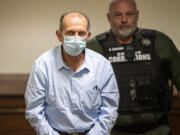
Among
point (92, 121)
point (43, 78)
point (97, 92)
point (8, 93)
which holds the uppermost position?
point (43, 78)

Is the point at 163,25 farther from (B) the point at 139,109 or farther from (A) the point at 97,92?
(A) the point at 97,92

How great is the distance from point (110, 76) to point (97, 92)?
119mm

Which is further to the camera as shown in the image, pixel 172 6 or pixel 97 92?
pixel 172 6

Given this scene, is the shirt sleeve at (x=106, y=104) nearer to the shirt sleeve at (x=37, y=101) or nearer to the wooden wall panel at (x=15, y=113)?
the shirt sleeve at (x=37, y=101)

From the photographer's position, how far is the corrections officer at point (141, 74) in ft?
6.30

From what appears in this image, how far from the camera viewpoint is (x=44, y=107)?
1.42 m

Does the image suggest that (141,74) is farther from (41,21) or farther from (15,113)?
(41,21)

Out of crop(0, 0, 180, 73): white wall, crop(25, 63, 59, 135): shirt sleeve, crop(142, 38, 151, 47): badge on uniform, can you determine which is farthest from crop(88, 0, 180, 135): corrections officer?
crop(0, 0, 180, 73): white wall

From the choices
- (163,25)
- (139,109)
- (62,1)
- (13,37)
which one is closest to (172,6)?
(163,25)

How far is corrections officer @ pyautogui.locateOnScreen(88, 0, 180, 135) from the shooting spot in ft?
6.30

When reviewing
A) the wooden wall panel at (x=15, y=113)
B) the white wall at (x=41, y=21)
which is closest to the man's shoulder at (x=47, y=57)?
the wooden wall panel at (x=15, y=113)

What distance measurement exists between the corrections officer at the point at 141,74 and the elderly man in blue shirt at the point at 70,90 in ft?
1.64

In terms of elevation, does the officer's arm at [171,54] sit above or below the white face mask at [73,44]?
below

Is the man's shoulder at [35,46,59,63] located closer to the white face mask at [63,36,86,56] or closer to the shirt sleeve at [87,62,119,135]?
the white face mask at [63,36,86,56]
